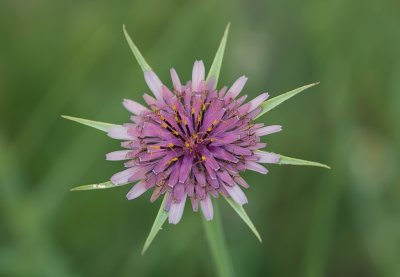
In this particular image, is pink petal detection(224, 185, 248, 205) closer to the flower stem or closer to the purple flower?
the purple flower

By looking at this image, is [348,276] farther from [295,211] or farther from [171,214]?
[171,214]

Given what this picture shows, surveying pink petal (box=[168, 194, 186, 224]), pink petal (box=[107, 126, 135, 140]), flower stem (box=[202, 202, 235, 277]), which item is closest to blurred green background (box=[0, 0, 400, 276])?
flower stem (box=[202, 202, 235, 277])

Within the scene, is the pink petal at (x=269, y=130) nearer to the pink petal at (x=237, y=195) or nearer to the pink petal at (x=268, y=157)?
the pink petal at (x=268, y=157)

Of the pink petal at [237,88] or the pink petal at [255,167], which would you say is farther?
the pink petal at [237,88]

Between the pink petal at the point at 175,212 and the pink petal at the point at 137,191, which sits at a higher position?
the pink petal at the point at 137,191

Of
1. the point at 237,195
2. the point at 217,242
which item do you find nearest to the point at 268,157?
the point at 237,195

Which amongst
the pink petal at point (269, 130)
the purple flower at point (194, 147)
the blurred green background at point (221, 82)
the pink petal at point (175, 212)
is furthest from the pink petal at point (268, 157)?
the blurred green background at point (221, 82)
